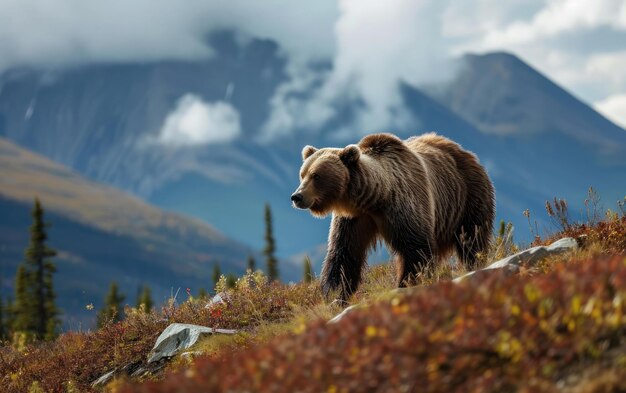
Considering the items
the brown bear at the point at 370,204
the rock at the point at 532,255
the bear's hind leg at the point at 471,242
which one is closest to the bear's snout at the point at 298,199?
the brown bear at the point at 370,204

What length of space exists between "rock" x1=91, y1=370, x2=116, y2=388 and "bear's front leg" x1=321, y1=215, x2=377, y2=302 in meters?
3.33

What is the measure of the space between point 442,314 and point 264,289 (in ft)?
30.1

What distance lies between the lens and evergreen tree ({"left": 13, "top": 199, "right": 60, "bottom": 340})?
166 ft

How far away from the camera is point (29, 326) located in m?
51.1

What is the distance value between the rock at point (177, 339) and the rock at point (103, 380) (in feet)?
1.94

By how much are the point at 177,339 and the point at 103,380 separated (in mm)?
1221

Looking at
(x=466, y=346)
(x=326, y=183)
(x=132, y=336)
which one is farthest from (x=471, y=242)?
(x=466, y=346)

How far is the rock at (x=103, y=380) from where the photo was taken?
37.5 feet

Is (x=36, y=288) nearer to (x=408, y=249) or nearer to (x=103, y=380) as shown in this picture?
(x=103, y=380)

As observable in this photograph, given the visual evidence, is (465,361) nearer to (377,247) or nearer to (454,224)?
(377,247)

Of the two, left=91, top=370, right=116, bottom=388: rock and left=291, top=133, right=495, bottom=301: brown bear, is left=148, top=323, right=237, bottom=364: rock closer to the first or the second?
left=91, top=370, right=116, bottom=388: rock

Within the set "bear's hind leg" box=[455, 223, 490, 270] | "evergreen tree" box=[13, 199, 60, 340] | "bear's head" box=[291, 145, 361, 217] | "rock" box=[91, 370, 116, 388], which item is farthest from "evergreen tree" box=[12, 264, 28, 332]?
"bear's head" box=[291, 145, 361, 217]

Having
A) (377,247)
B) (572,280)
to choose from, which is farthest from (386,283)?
(572,280)

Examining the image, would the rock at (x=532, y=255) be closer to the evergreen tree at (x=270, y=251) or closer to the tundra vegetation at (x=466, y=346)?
the tundra vegetation at (x=466, y=346)
